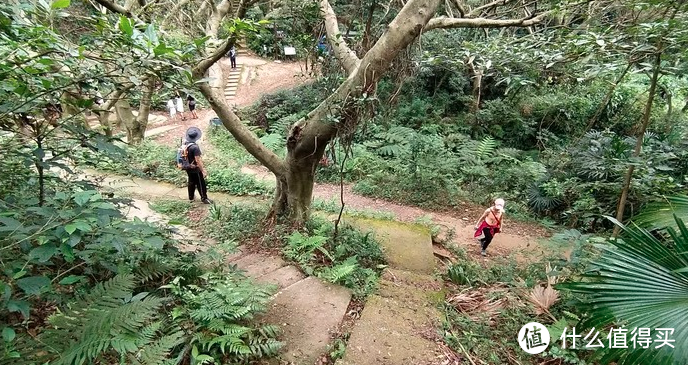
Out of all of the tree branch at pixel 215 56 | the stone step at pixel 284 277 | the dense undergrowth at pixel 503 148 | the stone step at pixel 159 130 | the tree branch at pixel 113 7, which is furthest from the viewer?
the stone step at pixel 159 130

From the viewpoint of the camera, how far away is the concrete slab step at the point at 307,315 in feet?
9.84

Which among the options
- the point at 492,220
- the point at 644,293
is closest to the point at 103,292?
the point at 644,293

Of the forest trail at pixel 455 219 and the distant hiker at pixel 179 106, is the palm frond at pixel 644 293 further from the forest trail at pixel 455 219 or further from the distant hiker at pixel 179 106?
the distant hiker at pixel 179 106

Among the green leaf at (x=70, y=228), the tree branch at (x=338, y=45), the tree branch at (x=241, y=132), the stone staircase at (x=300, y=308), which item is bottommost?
the stone staircase at (x=300, y=308)

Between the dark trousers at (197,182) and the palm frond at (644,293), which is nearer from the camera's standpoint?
the palm frond at (644,293)

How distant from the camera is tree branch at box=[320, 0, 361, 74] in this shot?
4457 millimetres

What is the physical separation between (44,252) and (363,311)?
259cm

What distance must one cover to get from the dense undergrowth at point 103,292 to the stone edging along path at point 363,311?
282 millimetres

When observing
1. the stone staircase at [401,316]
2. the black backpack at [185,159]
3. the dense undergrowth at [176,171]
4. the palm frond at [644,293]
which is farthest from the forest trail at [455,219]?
the palm frond at [644,293]

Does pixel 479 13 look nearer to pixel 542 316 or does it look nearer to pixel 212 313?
pixel 542 316

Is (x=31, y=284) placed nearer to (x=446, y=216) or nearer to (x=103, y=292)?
(x=103, y=292)

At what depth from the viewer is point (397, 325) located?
3.40 meters

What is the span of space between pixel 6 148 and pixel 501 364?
3.86 meters

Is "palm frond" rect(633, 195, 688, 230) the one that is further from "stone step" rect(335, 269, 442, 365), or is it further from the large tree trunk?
the large tree trunk
